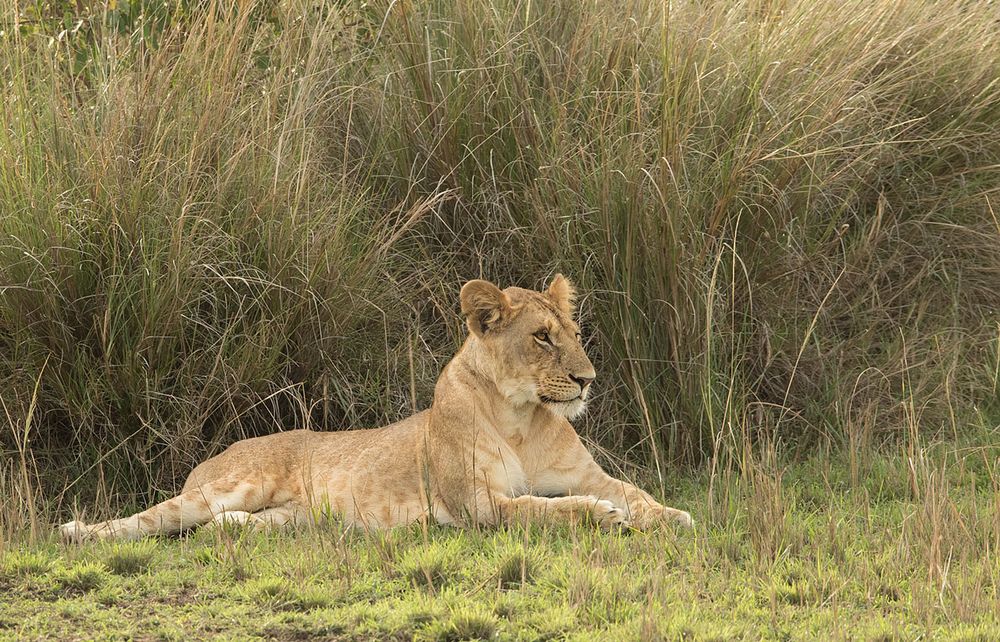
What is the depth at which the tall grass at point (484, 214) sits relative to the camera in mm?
6145

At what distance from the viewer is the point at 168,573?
4777 millimetres

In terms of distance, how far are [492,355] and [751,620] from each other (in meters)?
1.86

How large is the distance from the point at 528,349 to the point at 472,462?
1.74 ft

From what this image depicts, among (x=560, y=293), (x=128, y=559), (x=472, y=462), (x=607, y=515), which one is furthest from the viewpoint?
(x=560, y=293)

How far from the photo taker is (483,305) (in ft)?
18.5

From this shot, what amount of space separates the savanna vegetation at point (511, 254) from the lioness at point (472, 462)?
26 centimetres

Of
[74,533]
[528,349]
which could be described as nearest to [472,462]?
[528,349]

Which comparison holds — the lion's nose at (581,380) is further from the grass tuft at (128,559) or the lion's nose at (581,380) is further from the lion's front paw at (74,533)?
the lion's front paw at (74,533)

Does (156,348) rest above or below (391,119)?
below

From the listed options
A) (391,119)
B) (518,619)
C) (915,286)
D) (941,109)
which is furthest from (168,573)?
(941,109)

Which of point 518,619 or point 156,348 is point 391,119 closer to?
point 156,348

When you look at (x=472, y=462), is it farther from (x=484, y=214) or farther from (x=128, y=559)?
(x=484, y=214)

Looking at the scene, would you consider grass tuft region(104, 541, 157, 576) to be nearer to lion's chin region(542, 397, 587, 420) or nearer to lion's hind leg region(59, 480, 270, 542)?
lion's hind leg region(59, 480, 270, 542)

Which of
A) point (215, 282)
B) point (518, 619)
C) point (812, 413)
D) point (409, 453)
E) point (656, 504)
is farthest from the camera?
point (812, 413)
